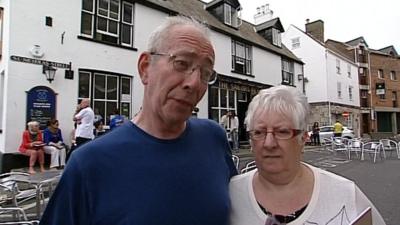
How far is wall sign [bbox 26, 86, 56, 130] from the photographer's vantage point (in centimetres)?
941

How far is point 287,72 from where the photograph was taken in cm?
2262

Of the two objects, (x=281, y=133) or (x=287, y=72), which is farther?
(x=287, y=72)

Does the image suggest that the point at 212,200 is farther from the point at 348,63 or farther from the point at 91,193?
the point at 348,63

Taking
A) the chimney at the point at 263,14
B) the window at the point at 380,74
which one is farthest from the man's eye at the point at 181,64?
the window at the point at 380,74

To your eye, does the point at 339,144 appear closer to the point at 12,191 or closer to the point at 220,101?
the point at 220,101

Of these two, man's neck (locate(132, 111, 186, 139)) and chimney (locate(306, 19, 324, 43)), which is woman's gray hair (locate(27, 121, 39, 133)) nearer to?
man's neck (locate(132, 111, 186, 139))

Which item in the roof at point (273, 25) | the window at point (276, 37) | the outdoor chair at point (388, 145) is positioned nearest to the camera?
the outdoor chair at point (388, 145)

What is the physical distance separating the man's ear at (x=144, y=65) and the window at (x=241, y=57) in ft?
52.7

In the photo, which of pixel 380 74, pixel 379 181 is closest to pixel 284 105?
pixel 379 181

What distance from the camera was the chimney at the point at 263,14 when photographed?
2508 cm

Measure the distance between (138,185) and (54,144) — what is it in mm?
8885

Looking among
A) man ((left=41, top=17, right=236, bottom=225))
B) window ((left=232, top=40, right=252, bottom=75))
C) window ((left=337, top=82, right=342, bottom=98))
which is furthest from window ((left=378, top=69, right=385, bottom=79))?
man ((left=41, top=17, right=236, bottom=225))

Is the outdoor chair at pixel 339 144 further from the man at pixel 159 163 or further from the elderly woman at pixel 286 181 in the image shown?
the man at pixel 159 163

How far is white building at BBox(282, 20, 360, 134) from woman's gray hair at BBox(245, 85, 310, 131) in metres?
26.1
